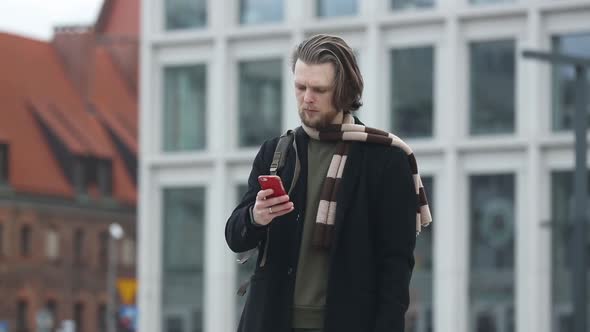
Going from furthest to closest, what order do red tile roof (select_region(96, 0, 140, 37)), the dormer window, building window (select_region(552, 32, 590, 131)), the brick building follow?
red tile roof (select_region(96, 0, 140, 37)) < the dormer window < the brick building < building window (select_region(552, 32, 590, 131))

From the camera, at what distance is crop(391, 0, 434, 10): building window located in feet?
129

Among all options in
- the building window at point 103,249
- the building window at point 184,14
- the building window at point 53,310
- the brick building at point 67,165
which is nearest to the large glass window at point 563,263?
the building window at point 184,14

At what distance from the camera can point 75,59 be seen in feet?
258

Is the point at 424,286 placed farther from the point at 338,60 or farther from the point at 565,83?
the point at 338,60

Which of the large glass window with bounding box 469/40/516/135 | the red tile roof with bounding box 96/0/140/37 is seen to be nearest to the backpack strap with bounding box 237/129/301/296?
the large glass window with bounding box 469/40/516/135

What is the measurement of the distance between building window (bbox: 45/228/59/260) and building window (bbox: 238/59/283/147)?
1354 inches

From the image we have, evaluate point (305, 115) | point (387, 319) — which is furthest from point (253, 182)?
point (387, 319)

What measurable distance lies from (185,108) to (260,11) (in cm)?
320

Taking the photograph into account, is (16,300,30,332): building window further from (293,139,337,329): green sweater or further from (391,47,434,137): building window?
(293,139,337,329): green sweater

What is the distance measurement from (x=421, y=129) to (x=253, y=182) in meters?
34.6

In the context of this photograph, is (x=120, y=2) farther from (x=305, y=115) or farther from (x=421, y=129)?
(x=305, y=115)

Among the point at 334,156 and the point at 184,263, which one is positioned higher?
the point at 334,156

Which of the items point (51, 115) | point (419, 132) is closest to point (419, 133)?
point (419, 132)

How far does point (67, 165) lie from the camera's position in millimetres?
74625
